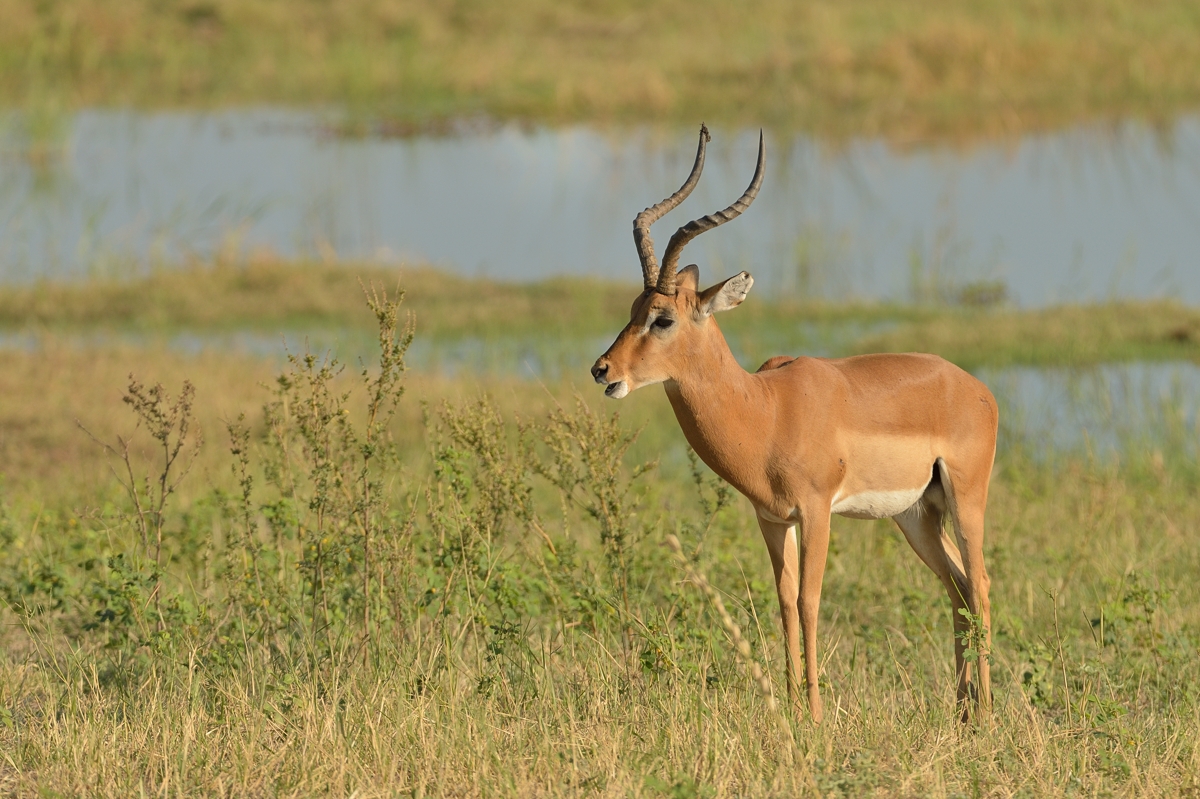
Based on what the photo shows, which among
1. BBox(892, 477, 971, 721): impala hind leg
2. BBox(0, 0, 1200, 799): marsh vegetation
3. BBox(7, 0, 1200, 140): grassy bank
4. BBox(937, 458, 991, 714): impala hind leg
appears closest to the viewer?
BBox(0, 0, 1200, 799): marsh vegetation

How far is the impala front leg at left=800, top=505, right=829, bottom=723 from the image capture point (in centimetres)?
435

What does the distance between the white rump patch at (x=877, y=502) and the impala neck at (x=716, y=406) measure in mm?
388

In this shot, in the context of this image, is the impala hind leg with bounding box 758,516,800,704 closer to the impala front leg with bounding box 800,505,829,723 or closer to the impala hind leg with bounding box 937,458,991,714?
the impala front leg with bounding box 800,505,829,723

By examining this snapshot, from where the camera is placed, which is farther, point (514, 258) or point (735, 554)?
point (514, 258)

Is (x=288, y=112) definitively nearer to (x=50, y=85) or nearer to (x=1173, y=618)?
(x=50, y=85)

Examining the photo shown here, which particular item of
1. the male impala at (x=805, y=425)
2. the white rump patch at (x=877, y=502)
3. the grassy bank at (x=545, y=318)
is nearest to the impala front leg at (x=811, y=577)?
the male impala at (x=805, y=425)

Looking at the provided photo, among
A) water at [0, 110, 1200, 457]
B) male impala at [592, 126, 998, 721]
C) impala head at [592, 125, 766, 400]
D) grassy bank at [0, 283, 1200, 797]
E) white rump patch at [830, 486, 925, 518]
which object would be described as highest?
water at [0, 110, 1200, 457]

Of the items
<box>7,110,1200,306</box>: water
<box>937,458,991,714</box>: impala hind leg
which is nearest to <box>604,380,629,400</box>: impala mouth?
<box>937,458,991,714</box>: impala hind leg

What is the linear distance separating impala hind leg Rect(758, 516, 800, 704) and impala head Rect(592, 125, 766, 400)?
0.66 metres

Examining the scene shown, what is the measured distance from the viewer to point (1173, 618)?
6.01 meters

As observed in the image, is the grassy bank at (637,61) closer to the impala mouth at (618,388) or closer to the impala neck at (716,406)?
the impala neck at (716,406)

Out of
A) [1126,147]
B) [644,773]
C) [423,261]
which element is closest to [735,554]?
[644,773]

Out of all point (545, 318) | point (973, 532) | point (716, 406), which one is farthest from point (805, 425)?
point (545, 318)

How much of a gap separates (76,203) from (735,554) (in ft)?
42.1
